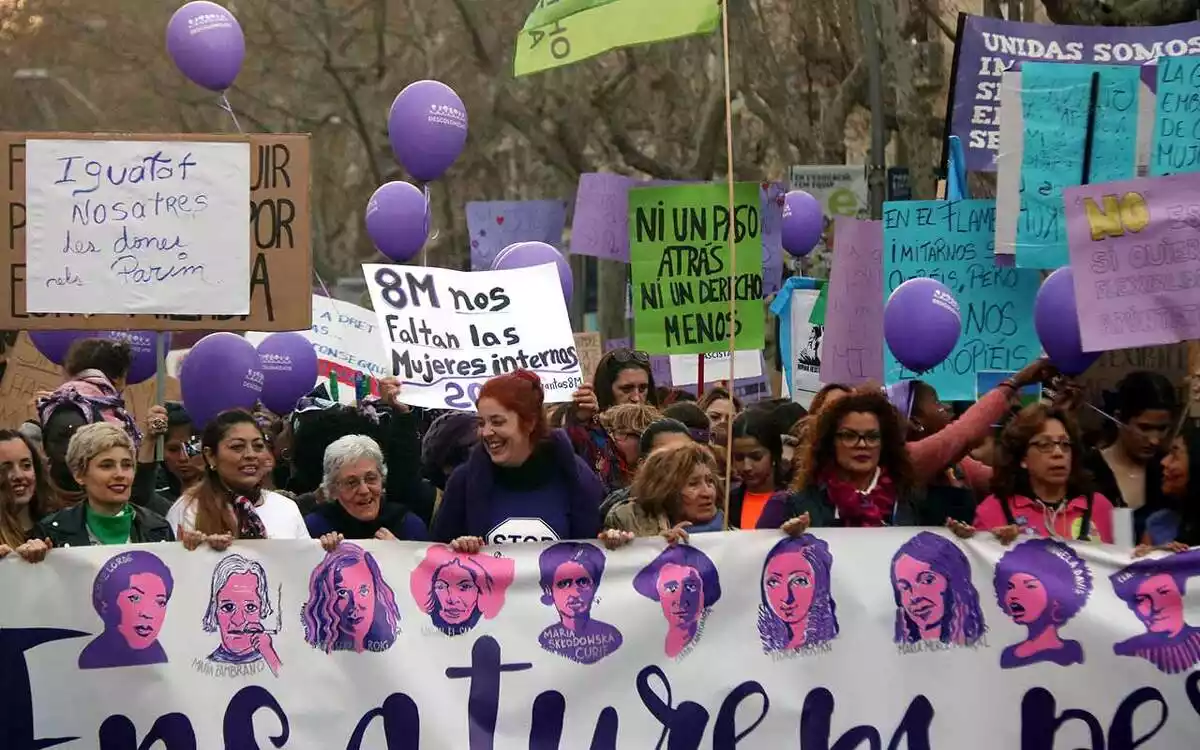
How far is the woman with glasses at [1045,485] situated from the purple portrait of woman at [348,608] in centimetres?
196

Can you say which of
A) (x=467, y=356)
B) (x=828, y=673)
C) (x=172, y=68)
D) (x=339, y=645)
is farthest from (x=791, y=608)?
(x=172, y=68)

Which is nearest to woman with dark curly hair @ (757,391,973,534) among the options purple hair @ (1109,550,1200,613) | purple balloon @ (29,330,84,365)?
purple hair @ (1109,550,1200,613)

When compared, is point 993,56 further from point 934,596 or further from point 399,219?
point 934,596

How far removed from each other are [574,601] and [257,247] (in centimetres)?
209

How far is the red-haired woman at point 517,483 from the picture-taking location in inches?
284

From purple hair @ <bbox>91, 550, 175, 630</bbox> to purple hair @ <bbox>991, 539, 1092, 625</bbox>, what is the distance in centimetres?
247

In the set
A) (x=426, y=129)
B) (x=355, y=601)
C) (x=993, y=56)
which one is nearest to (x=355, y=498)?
(x=355, y=601)

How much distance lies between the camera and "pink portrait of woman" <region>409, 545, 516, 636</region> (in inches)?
259

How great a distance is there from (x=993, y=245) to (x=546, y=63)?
217cm

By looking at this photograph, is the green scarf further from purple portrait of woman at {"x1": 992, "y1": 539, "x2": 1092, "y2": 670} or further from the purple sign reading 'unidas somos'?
the purple sign reading 'unidas somos'

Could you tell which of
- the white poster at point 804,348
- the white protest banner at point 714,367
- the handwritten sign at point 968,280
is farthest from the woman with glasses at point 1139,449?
the white protest banner at point 714,367

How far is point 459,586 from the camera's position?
6598 millimetres

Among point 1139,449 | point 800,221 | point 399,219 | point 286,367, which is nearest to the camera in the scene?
point 1139,449

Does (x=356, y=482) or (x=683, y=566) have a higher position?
(x=356, y=482)
